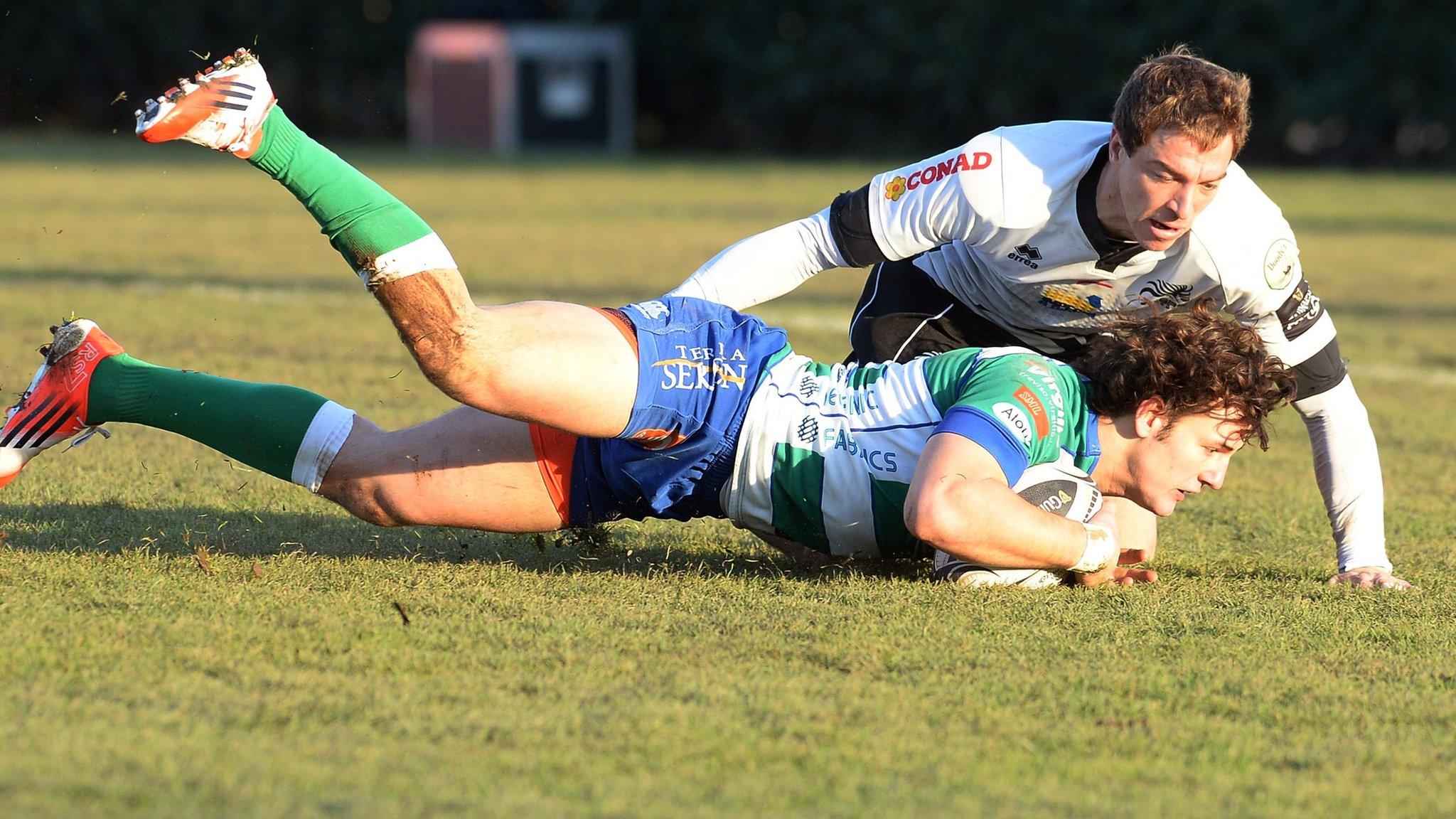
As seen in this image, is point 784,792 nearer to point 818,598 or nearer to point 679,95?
point 818,598

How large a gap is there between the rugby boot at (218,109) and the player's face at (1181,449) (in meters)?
2.19

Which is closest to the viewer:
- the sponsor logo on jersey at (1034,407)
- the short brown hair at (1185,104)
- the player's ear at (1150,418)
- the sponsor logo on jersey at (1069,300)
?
the sponsor logo on jersey at (1034,407)

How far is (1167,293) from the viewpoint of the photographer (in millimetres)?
4578

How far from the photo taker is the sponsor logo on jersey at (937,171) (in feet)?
14.7

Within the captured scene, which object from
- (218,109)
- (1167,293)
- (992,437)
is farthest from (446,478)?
(1167,293)

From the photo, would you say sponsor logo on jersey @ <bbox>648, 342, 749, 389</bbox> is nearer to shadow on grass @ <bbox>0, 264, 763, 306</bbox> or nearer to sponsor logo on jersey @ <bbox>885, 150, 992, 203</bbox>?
sponsor logo on jersey @ <bbox>885, 150, 992, 203</bbox>

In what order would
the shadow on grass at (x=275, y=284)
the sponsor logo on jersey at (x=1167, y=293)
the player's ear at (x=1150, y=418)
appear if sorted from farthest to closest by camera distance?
1. the shadow on grass at (x=275, y=284)
2. the sponsor logo on jersey at (x=1167, y=293)
3. the player's ear at (x=1150, y=418)

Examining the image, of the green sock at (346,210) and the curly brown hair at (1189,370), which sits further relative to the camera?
the curly brown hair at (1189,370)

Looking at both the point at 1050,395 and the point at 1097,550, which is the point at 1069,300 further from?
the point at 1097,550

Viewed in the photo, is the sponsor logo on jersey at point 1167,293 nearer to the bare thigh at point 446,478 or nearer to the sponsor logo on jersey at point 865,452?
the sponsor logo on jersey at point 865,452

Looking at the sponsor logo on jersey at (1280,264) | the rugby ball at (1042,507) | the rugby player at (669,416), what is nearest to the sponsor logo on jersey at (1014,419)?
the rugby player at (669,416)

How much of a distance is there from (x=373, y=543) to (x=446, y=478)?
0.52 m

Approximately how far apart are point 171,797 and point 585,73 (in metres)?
37.4

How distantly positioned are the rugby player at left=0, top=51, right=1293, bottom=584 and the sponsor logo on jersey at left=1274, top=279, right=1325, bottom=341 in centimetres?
38
